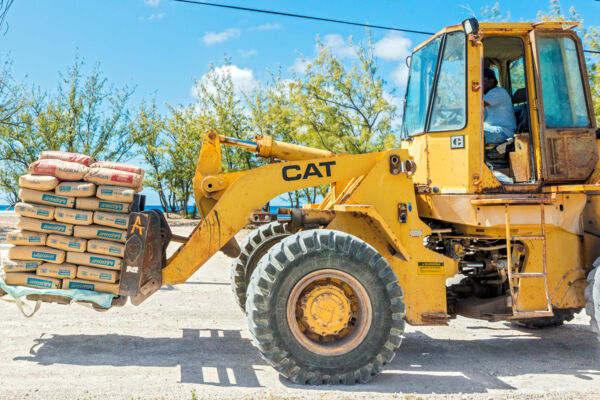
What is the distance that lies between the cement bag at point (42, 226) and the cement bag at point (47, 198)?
189 millimetres

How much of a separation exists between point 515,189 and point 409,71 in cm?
202

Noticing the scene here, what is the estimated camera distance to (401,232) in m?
5.17

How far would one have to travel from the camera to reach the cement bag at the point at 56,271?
484cm

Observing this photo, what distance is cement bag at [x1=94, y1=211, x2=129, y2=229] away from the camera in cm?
488

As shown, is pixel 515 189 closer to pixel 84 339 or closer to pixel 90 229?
pixel 90 229

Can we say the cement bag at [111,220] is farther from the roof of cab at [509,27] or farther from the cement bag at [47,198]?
the roof of cab at [509,27]

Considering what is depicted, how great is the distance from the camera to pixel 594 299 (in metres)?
4.92

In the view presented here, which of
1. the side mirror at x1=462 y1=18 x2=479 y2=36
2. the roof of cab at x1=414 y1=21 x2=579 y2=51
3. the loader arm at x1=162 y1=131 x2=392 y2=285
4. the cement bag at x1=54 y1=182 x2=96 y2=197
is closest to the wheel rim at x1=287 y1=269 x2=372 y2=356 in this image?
the loader arm at x1=162 y1=131 x2=392 y2=285

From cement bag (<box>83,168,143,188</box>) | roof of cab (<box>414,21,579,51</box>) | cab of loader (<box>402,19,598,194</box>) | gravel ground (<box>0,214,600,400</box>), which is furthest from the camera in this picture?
roof of cab (<box>414,21,579,51</box>)

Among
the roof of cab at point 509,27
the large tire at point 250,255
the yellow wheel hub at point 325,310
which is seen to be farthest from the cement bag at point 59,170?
the roof of cab at point 509,27

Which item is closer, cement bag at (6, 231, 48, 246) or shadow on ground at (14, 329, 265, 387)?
shadow on ground at (14, 329, 265, 387)

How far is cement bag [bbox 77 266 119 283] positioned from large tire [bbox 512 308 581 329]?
5369mm

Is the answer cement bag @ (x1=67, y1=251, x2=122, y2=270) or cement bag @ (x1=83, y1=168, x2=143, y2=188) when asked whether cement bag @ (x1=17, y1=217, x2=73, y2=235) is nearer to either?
cement bag @ (x1=67, y1=251, x2=122, y2=270)

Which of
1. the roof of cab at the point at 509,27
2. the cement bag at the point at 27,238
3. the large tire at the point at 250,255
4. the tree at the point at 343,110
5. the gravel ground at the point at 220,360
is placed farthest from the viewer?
the tree at the point at 343,110
